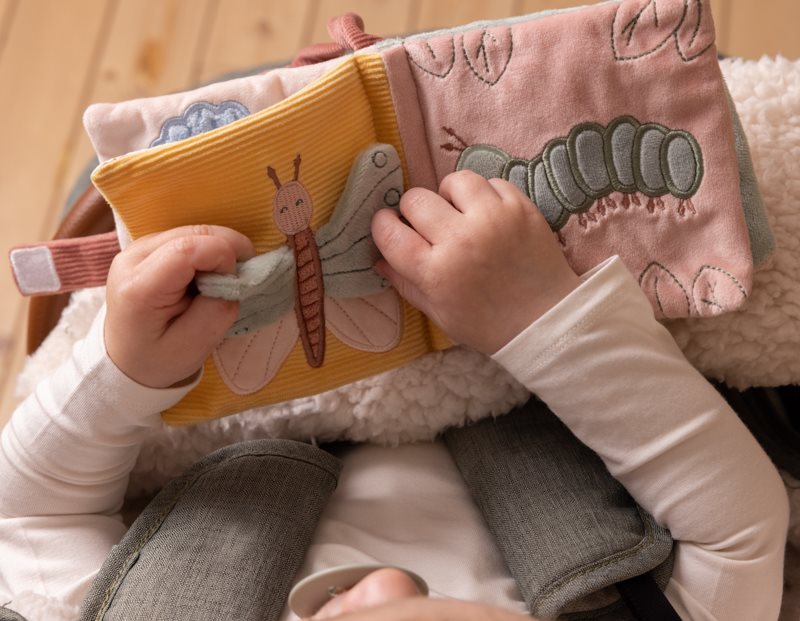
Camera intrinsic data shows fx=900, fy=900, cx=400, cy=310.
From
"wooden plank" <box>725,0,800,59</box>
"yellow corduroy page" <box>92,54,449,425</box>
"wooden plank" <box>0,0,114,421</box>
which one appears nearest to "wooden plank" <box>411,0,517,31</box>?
"wooden plank" <box>725,0,800,59</box>

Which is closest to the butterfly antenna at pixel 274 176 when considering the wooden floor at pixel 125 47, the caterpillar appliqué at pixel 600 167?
the caterpillar appliqué at pixel 600 167

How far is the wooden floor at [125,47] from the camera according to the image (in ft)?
4.17

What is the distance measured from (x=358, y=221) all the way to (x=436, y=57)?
13 centimetres

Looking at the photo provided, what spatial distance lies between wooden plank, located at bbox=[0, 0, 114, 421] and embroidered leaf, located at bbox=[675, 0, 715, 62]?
0.93m

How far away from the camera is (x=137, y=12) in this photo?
4.39ft

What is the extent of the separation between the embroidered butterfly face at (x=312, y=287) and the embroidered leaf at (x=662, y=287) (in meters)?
0.18

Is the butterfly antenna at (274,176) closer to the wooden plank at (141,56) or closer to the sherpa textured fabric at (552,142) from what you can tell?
the sherpa textured fabric at (552,142)

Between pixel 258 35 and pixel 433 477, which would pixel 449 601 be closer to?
pixel 433 477

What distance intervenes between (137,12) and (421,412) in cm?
90

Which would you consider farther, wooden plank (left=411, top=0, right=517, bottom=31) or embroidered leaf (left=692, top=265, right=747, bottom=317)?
wooden plank (left=411, top=0, right=517, bottom=31)

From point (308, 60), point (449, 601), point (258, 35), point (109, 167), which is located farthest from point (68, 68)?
point (449, 601)

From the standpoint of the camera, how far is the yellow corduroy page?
1.90 feet

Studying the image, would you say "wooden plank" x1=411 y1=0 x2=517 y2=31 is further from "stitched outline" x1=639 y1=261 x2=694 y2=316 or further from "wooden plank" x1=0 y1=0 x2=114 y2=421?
"stitched outline" x1=639 y1=261 x2=694 y2=316

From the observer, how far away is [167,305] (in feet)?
1.95
